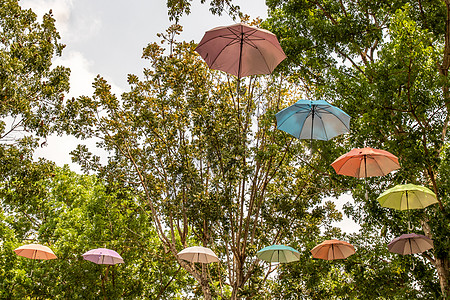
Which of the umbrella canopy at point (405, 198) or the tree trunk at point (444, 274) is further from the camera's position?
the tree trunk at point (444, 274)

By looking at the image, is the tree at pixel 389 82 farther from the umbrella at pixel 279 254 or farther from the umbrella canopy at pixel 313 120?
the umbrella at pixel 279 254

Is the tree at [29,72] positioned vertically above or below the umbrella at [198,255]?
above

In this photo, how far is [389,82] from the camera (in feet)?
21.4

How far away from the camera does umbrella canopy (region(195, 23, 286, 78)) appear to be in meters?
5.52

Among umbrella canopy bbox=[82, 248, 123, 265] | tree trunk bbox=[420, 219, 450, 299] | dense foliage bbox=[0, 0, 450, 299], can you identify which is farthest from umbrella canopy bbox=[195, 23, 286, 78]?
umbrella canopy bbox=[82, 248, 123, 265]

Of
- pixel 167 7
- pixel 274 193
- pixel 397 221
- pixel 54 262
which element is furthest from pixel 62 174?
pixel 397 221

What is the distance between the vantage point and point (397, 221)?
25.9 feet

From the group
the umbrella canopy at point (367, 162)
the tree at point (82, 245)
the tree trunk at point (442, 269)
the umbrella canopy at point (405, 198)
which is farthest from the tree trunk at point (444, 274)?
the tree at point (82, 245)

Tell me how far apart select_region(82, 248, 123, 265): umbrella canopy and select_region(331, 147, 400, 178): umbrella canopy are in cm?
664

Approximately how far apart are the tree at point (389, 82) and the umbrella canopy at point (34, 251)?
27.6 feet

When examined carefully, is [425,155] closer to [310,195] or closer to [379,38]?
[379,38]

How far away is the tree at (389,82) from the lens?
21.2 ft

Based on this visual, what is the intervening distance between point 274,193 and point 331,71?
14.1 feet

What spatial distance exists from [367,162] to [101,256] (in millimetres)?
7650
